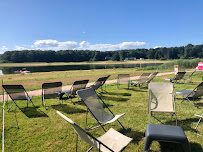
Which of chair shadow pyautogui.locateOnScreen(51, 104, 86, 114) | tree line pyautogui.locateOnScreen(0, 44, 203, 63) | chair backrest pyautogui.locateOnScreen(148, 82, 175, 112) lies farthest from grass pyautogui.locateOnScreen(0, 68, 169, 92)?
tree line pyautogui.locateOnScreen(0, 44, 203, 63)

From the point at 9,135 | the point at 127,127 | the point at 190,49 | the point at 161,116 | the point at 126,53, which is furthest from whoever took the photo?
the point at 126,53

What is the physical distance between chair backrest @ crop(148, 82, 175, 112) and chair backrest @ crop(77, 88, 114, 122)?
143 centimetres

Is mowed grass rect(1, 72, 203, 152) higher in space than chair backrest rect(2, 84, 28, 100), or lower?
lower

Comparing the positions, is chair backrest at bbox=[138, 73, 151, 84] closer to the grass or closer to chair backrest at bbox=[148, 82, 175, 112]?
chair backrest at bbox=[148, 82, 175, 112]

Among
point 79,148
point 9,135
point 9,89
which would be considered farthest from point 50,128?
point 9,89

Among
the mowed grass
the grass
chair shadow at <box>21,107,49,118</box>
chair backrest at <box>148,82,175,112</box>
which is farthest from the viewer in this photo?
the grass

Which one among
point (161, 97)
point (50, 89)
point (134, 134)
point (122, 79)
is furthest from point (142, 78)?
point (134, 134)

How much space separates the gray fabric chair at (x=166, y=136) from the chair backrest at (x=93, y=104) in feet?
4.07

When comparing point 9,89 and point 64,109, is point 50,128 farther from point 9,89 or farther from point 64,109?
point 9,89

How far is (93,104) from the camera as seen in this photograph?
13.4ft

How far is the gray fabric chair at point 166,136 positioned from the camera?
8.51ft

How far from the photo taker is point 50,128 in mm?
4094

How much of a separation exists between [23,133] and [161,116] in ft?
12.4

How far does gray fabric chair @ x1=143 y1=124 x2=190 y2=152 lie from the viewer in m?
2.59
